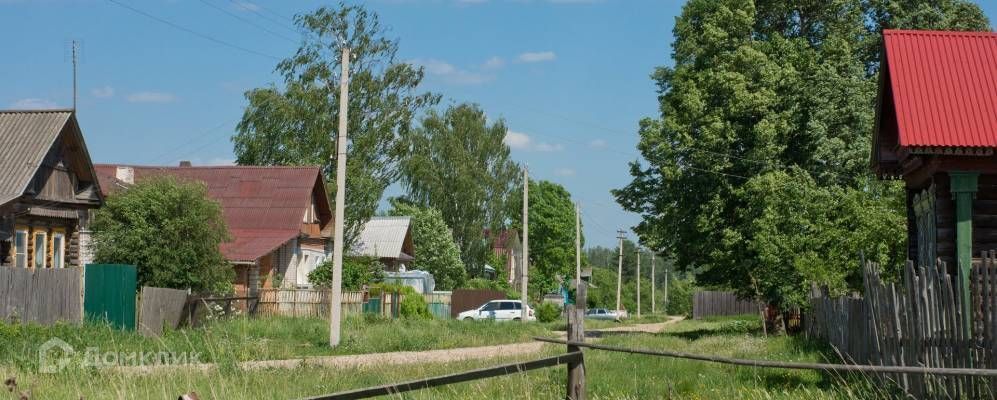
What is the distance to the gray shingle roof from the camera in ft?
216

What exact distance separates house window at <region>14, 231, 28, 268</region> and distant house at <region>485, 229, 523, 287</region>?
54.7 m

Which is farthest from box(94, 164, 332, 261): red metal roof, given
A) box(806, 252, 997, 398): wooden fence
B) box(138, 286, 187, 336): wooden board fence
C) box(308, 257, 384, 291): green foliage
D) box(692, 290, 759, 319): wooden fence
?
box(806, 252, 997, 398): wooden fence

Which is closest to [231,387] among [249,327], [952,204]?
[952,204]

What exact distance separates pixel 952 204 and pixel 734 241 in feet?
60.3

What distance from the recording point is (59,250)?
1331 inches

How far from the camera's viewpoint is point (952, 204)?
17.0 m

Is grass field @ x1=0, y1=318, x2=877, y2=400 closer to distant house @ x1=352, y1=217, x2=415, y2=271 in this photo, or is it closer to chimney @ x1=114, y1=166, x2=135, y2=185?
chimney @ x1=114, y1=166, x2=135, y2=185

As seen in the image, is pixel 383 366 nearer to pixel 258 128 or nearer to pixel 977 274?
pixel 977 274

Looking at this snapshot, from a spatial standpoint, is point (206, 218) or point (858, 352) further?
point (206, 218)

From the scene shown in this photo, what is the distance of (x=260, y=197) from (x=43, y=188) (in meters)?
16.6

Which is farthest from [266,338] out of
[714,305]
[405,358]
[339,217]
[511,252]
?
[511,252]

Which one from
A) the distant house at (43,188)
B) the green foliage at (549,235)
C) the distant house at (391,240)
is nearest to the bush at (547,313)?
the distant house at (391,240)

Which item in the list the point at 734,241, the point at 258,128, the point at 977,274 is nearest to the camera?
the point at 977,274

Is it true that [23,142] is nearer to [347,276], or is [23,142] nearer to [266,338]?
[266,338]
